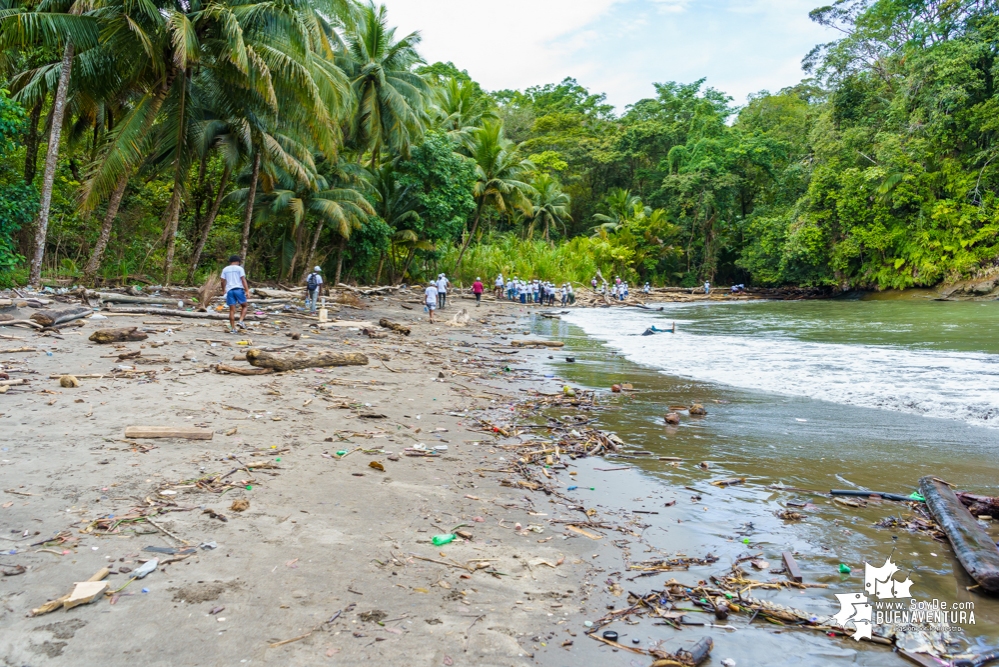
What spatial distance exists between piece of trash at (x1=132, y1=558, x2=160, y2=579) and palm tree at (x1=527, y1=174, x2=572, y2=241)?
151 feet

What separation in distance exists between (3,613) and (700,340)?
714 inches

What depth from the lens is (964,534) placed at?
4.24 metres

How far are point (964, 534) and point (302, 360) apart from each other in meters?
8.33

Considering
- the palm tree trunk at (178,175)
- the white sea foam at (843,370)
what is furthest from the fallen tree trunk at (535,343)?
the palm tree trunk at (178,175)

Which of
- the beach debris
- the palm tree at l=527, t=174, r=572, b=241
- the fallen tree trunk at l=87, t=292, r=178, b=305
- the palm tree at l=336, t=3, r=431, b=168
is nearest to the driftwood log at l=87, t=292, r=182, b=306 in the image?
the fallen tree trunk at l=87, t=292, r=178, b=305

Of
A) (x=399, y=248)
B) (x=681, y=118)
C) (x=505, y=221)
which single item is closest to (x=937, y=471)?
(x=399, y=248)

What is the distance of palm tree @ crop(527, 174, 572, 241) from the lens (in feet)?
159

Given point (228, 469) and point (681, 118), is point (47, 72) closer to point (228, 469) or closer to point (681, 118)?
point (228, 469)

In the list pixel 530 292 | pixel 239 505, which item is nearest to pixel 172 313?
pixel 239 505

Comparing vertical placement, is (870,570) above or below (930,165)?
below

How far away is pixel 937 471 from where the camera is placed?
236 inches

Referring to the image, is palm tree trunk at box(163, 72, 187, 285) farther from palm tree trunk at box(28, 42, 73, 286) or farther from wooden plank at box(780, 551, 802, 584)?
wooden plank at box(780, 551, 802, 584)
